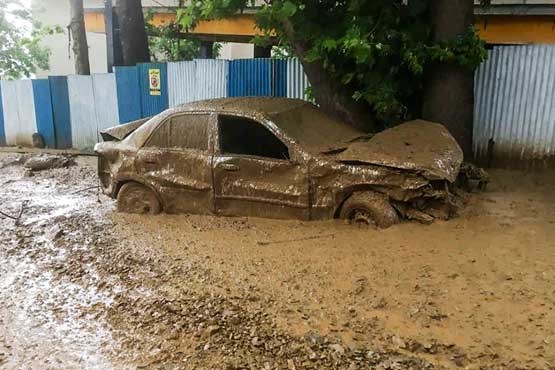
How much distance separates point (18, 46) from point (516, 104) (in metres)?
19.3

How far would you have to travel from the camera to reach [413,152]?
5340 mm

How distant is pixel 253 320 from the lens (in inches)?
147

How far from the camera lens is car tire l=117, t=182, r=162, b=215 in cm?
643

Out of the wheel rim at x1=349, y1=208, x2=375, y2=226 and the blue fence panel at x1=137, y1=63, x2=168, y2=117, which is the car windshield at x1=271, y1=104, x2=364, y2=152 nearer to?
the wheel rim at x1=349, y1=208, x2=375, y2=226

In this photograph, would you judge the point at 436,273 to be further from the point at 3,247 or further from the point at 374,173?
the point at 3,247

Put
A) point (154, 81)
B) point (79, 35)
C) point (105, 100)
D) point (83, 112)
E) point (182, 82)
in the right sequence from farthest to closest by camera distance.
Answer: point (79, 35)
point (83, 112)
point (105, 100)
point (154, 81)
point (182, 82)

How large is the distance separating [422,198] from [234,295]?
2277 millimetres

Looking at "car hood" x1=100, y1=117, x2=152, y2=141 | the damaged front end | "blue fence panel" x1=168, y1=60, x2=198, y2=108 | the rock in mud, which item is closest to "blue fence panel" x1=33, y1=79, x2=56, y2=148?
the rock in mud

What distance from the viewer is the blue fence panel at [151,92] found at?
1078 cm

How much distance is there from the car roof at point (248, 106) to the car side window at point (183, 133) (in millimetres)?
127

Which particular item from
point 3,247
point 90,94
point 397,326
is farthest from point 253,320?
point 90,94

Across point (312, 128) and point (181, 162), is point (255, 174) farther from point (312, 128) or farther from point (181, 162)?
point (181, 162)

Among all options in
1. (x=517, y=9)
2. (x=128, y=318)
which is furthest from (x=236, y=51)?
(x=128, y=318)

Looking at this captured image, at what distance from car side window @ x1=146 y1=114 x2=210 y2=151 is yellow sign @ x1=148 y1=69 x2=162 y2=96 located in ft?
15.9
